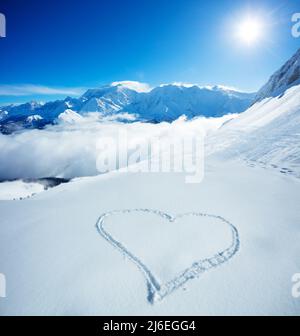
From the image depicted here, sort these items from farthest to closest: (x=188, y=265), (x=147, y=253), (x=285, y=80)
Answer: (x=285, y=80), (x=147, y=253), (x=188, y=265)

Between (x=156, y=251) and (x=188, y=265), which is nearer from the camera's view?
(x=188, y=265)

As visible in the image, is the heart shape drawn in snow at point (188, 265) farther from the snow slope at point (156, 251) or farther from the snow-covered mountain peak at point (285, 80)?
the snow-covered mountain peak at point (285, 80)

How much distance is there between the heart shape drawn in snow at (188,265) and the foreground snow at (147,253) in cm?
13

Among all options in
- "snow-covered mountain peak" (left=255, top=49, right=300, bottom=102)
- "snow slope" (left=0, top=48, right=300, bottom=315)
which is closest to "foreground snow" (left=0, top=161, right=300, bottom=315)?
"snow slope" (left=0, top=48, right=300, bottom=315)

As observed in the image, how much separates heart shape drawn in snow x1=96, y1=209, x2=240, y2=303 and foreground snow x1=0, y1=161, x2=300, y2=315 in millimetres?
128

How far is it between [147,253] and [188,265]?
1.43m

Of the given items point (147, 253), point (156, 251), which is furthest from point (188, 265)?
point (147, 253)

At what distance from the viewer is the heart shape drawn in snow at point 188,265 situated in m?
6.08

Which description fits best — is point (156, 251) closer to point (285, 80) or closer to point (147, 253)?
point (147, 253)

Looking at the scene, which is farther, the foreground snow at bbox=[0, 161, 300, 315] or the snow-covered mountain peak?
the snow-covered mountain peak

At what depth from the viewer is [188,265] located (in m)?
6.88

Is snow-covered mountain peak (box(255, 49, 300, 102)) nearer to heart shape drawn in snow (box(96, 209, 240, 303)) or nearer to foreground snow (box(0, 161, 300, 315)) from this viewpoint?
foreground snow (box(0, 161, 300, 315))

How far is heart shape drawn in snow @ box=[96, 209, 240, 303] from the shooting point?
6.08 m

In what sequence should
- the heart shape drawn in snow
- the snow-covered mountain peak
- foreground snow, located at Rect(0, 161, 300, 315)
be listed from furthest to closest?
the snow-covered mountain peak
the heart shape drawn in snow
foreground snow, located at Rect(0, 161, 300, 315)
